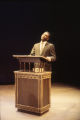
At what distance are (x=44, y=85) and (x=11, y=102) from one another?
4.50ft

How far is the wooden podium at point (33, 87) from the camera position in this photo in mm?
4070

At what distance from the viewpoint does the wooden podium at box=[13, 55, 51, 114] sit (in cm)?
407

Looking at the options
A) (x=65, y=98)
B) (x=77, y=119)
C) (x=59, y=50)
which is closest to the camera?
(x=77, y=119)

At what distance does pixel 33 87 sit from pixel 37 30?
14.3ft

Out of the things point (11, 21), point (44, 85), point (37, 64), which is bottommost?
point (44, 85)

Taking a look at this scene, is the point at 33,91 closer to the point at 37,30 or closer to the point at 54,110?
the point at 54,110

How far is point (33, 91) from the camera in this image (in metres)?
4.12

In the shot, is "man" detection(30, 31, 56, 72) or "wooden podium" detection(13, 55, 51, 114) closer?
"wooden podium" detection(13, 55, 51, 114)

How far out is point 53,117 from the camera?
402 cm

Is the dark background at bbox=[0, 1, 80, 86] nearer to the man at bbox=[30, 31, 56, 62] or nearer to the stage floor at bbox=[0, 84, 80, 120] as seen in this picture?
the stage floor at bbox=[0, 84, 80, 120]

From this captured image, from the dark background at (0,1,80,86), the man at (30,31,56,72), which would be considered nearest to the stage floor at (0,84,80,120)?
the man at (30,31,56,72)

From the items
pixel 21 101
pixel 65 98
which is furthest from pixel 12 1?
pixel 21 101

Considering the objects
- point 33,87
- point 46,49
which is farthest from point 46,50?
point 33,87

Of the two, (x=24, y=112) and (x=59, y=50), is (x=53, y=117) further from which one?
(x=59, y=50)
